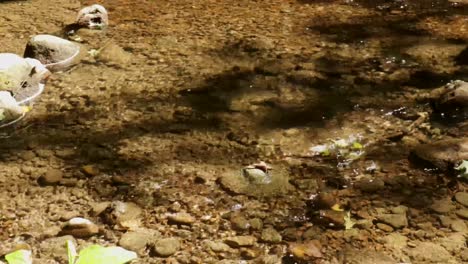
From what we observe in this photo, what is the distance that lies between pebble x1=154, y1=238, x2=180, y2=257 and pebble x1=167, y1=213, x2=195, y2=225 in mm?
128

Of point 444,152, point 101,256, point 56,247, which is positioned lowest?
point 56,247

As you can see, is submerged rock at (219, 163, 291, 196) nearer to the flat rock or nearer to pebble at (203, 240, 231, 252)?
pebble at (203, 240, 231, 252)

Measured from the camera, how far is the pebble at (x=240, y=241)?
8.73ft

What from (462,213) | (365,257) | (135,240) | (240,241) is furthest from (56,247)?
(462,213)

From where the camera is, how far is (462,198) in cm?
289

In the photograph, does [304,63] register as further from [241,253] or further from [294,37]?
[241,253]

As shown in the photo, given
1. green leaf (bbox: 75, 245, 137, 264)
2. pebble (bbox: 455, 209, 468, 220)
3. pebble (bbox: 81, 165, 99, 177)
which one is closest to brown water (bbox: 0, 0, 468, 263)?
pebble (bbox: 81, 165, 99, 177)

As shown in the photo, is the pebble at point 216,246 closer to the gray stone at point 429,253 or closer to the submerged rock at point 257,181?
the submerged rock at point 257,181

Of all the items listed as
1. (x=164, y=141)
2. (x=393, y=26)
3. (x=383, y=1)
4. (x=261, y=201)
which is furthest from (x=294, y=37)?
(x=261, y=201)

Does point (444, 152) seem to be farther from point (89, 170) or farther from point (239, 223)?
point (89, 170)

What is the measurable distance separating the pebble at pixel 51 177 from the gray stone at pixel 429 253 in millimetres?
1769

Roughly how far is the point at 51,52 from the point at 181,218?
2.09 m

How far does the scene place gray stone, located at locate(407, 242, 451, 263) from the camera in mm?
2547

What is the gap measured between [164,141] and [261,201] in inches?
31.1
